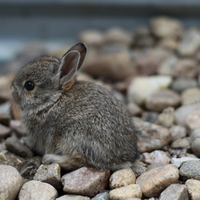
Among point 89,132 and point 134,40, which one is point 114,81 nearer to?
point 134,40

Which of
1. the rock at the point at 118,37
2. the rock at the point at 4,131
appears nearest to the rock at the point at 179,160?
the rock at the point at 4,131

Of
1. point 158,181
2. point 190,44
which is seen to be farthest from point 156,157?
point 190,44

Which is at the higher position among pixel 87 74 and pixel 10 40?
pixel 10 40

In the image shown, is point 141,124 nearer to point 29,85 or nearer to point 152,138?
point 152,138

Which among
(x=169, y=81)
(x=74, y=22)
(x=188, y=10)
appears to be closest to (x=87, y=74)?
(x=169, y=81)

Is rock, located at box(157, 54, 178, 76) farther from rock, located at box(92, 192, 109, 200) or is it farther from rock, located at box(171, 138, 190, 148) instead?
rock, located at box(92, 192, 109, 200)

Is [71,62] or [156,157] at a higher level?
[71,62]

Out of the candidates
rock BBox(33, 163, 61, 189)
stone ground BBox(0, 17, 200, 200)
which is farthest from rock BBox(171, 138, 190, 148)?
rock BBox(33, 163, 61, 189)
